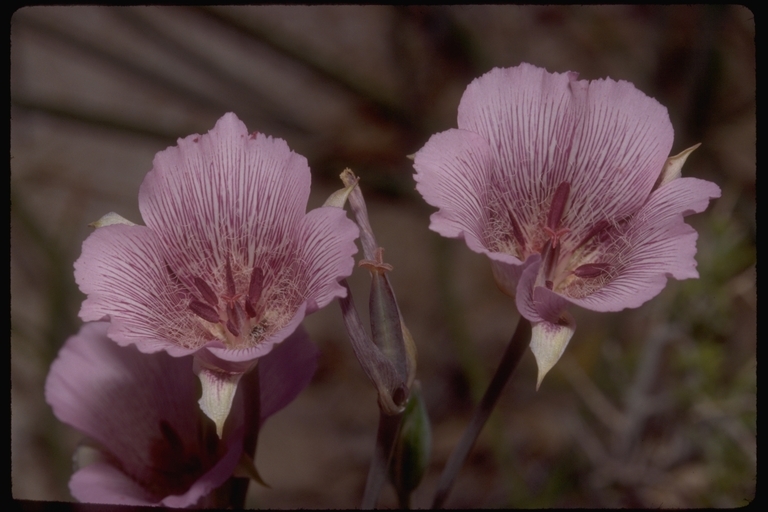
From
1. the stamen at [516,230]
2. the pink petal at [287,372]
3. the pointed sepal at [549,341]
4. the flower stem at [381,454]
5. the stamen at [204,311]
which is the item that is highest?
the stamen at [516,230]

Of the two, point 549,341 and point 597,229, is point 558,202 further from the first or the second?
point 549,341

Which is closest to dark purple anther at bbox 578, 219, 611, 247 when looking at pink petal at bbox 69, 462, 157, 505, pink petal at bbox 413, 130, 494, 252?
pink petal at bbox 413, 130, 494, 252

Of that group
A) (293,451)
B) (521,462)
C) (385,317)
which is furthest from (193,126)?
(385,317)

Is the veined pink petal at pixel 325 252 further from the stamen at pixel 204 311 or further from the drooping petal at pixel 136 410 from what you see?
the drooping petal at pixel 136 410

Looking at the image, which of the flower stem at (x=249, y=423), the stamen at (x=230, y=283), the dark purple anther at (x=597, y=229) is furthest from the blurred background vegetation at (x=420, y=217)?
the stamen at (x=230, y=283)

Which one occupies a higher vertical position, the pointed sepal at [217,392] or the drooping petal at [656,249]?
the drooping petal at [656,249]

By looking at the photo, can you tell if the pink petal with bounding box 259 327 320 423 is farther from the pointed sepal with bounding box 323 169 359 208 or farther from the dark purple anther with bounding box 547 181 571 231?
the dark purple anther with bounding box 547 181 571 231

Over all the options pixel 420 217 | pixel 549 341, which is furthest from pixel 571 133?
pixel 420 217
